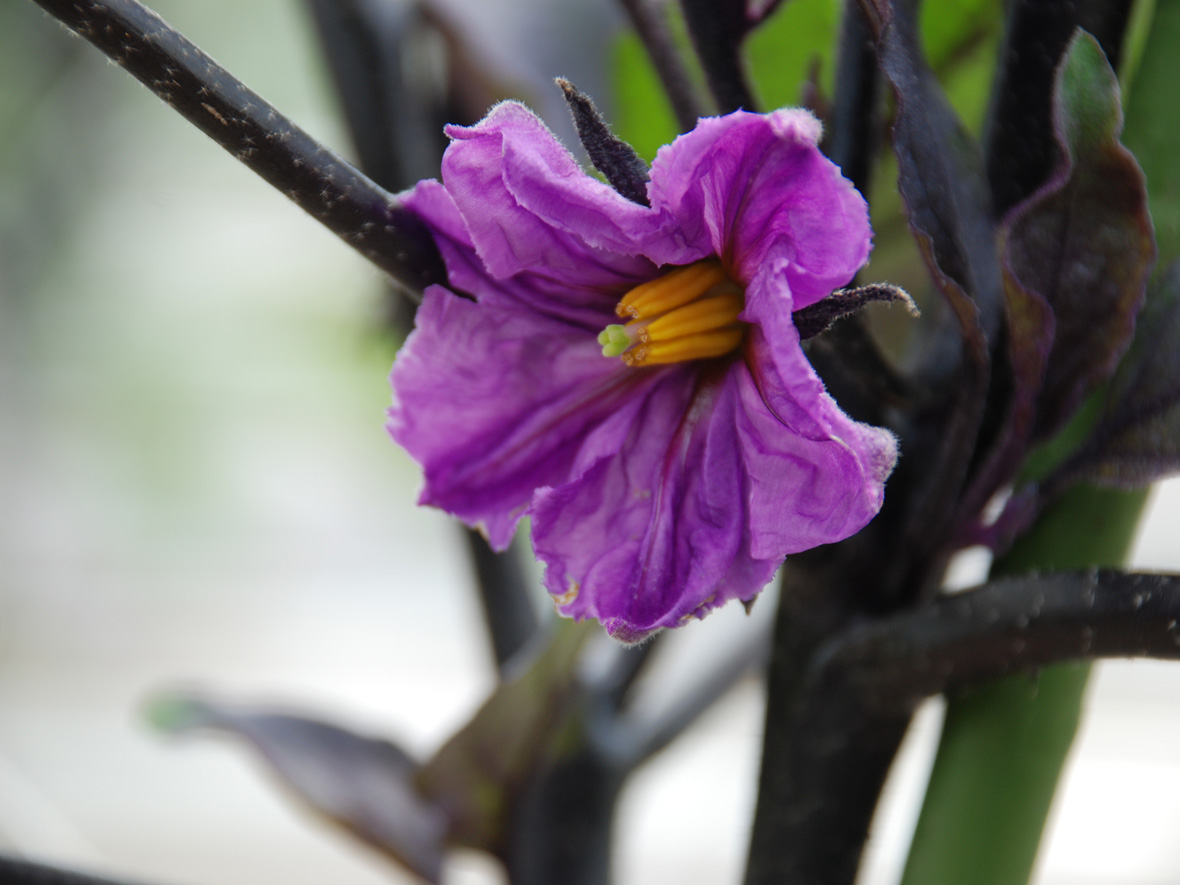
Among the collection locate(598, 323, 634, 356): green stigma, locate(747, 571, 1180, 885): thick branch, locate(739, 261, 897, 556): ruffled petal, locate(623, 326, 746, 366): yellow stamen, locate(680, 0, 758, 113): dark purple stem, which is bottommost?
locate(747, 571, 1180, 885): thick branch

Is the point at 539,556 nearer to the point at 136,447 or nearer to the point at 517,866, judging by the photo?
the point at 517,866

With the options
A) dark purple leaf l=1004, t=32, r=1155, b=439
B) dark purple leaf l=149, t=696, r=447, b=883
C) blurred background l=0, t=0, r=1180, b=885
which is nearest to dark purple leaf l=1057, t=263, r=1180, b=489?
dark purple leaf l=1004, t=32, r=1155, b=439

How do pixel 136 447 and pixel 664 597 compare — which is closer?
pixel 664 597

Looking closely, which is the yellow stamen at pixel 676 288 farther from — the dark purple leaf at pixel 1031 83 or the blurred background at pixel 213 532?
the blurred background at pixel 213 532

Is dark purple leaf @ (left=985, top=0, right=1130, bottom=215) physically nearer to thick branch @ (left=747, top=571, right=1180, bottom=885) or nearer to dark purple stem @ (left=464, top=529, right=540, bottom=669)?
thick branch @ (left=747, top=571, right=1180, bottom=885)

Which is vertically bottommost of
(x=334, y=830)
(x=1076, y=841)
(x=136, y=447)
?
(x=334, y=830)

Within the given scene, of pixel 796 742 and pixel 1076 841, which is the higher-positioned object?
pixel 1076 841

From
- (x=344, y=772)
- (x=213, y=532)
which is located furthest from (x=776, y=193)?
(x=213, y=532)

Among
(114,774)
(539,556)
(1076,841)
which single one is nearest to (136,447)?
(114,774)
